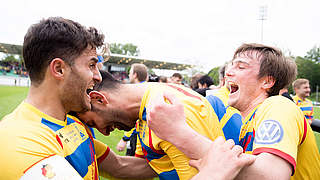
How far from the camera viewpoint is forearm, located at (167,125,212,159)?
1.61 meters

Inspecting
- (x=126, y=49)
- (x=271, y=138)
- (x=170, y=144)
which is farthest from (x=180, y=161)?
(x=126, y=49)

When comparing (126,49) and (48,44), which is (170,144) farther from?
(126,49)

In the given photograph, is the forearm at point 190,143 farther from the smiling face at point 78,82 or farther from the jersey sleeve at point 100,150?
the jersey sleeve at point 100,150

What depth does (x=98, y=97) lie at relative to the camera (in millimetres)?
2350

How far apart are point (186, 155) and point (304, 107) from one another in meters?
9.56

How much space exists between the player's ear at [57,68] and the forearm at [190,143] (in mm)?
957

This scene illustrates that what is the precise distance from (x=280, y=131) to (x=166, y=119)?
2.64 ft

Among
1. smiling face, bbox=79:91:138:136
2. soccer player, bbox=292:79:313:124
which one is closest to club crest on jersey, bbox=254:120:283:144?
smiling face, bbox=79:91:138:136

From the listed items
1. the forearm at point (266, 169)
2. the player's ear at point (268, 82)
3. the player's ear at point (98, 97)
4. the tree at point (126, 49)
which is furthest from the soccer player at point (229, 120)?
the tree at point (126, 49)

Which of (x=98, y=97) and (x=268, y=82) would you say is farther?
(x=268, y=82)

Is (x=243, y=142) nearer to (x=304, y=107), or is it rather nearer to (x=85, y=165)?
(x=85, y=165)

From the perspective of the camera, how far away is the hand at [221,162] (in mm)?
1480

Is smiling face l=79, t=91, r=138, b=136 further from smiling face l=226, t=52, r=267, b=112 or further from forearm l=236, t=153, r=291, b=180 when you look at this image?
smiling face l=226, t=52, r=267, b=112

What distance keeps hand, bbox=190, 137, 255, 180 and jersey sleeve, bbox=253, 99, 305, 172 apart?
0.55ft
